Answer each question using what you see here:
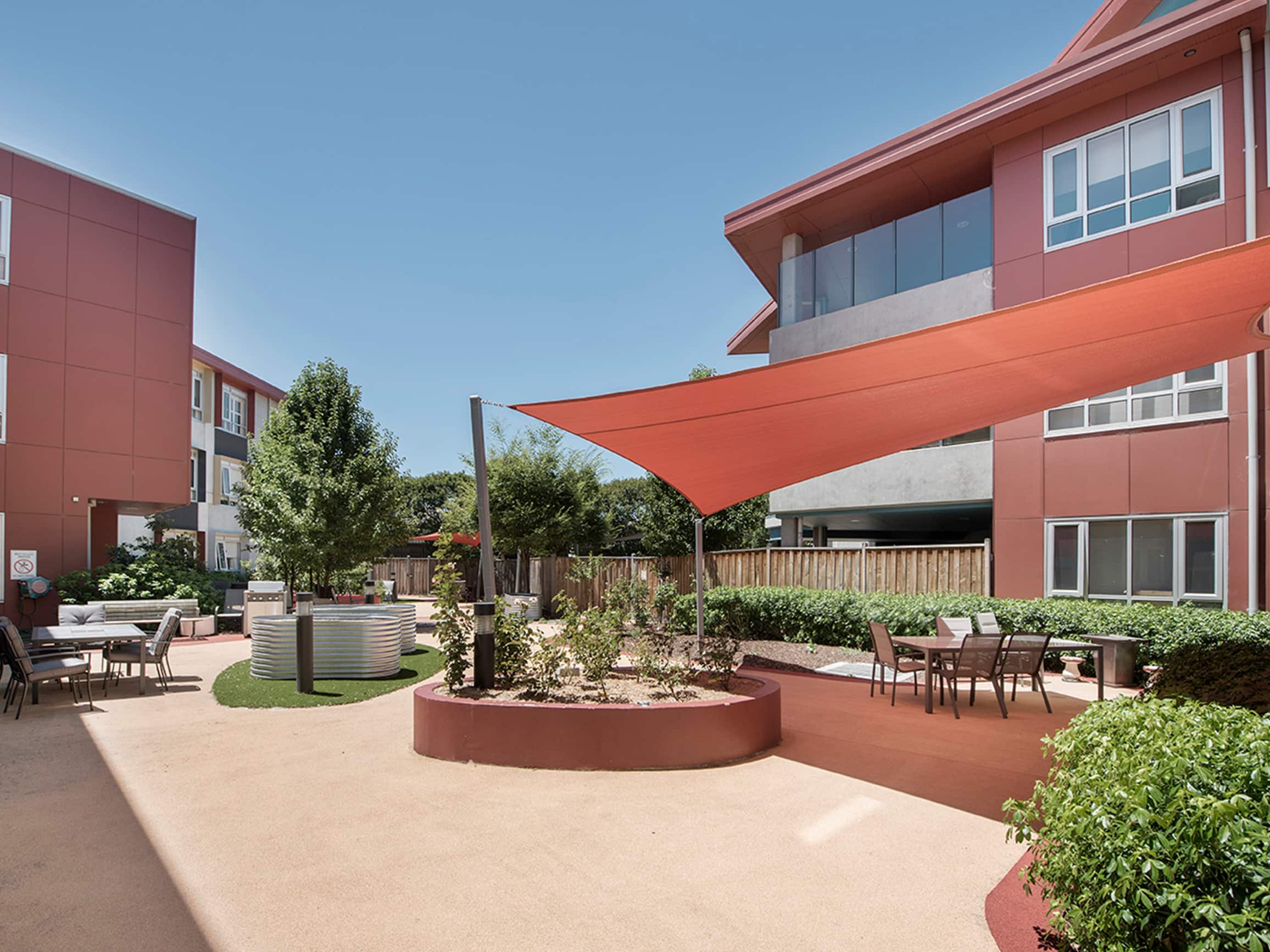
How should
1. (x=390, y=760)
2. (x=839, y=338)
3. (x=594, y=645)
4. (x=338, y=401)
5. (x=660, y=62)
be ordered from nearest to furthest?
(x=390, y=760), (x=594, y=645), (x=660, y=62), (x=839, y=338), (x=338, y=401)

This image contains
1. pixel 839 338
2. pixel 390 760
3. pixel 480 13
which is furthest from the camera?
pixel 839 338

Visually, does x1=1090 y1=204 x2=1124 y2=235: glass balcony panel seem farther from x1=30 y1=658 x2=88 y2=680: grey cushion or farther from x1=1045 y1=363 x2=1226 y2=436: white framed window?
x1=30 y1=658 x2=88 y2=680: grey cushion

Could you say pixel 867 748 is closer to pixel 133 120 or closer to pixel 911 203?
pixel 133 120

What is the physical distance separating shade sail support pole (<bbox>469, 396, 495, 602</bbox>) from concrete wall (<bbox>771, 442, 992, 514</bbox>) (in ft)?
23.3

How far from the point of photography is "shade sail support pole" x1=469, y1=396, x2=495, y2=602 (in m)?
6.44

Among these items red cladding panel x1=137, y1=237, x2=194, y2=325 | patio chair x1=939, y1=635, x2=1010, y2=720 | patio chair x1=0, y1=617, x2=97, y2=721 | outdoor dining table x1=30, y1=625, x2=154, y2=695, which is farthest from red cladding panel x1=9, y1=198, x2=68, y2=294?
patio chair x1=939, y1=635, x2=1010, y2=720

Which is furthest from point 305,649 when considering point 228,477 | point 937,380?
point 228,477

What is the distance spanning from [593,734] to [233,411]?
2819 cm

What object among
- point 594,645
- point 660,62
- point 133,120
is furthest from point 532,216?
point 594,645

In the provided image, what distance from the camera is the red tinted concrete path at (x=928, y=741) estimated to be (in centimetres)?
491

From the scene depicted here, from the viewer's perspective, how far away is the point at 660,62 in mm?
9742

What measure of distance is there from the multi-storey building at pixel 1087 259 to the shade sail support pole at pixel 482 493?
24.8ft

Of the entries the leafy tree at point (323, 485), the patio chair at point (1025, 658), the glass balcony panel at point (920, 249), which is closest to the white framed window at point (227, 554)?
the leafy tree at point (323, 485)

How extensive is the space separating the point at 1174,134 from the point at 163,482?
19302mm
